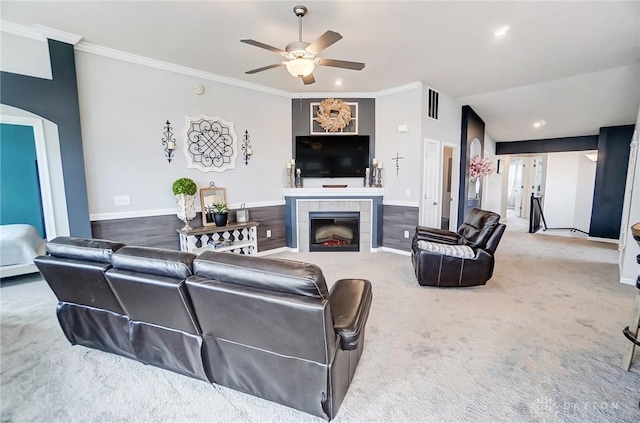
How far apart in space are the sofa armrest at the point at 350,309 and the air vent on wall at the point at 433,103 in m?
4.01

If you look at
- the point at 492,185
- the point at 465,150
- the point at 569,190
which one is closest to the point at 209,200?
the point at 465,150

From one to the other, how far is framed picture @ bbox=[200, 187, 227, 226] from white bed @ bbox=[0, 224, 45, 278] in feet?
6.87

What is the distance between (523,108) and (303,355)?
669 cm

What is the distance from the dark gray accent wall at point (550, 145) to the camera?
6.60m

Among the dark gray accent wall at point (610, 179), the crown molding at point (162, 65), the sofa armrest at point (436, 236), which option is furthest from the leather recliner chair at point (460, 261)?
the dark gray accent wall at point (610, 179)

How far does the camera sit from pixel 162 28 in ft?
9.66

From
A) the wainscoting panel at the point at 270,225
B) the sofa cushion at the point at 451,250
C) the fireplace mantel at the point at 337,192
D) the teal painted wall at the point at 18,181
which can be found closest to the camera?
the sofa cushion at the point at 451,250

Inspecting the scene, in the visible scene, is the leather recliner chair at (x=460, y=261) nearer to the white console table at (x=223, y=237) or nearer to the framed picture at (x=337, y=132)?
the white console table at (x=223, y=237)

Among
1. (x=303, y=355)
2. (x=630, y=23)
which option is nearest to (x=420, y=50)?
(x=630, y=23)

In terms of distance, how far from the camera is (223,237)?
4.58 metres

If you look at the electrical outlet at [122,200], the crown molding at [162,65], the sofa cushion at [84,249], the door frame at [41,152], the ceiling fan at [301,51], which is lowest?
the sofa cushion at [84,249]

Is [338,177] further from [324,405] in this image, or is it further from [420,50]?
[324,405]

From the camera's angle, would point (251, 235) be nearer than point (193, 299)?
No

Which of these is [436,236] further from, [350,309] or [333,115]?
[350,309]
